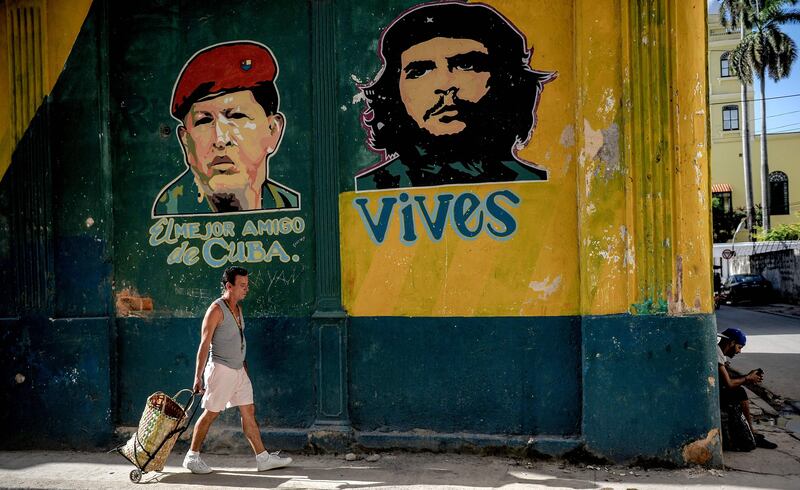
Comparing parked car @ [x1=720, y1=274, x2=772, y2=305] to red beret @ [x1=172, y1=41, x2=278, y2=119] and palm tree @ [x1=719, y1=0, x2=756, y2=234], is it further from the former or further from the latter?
red beret @ [x1=172, y1=41, x2=278, y2=119]

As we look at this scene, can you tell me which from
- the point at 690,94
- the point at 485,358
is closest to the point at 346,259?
the point at 485,358

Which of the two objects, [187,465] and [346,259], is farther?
[346,259]

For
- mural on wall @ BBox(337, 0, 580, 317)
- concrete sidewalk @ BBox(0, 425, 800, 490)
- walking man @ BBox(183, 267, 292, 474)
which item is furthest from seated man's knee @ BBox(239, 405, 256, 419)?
mural on wall @ BBox(337, 0, 580, 317)

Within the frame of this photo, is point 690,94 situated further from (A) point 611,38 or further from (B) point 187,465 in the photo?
(B) point 187,465

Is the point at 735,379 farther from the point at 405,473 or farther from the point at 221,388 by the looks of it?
the point at 221,388

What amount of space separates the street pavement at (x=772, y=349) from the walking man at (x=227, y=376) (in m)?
6.94

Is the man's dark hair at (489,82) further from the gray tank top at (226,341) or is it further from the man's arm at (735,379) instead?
the man's arm at (735,379)

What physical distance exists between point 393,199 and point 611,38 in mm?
2339

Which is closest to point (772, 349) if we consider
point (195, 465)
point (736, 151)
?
point (195, 465)

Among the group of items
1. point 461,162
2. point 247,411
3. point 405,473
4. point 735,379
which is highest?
point 461,162

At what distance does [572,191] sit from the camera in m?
6.03

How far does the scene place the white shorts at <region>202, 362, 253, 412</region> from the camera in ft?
19.3

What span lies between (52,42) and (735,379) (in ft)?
24.5

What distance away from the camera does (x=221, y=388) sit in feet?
19.3
